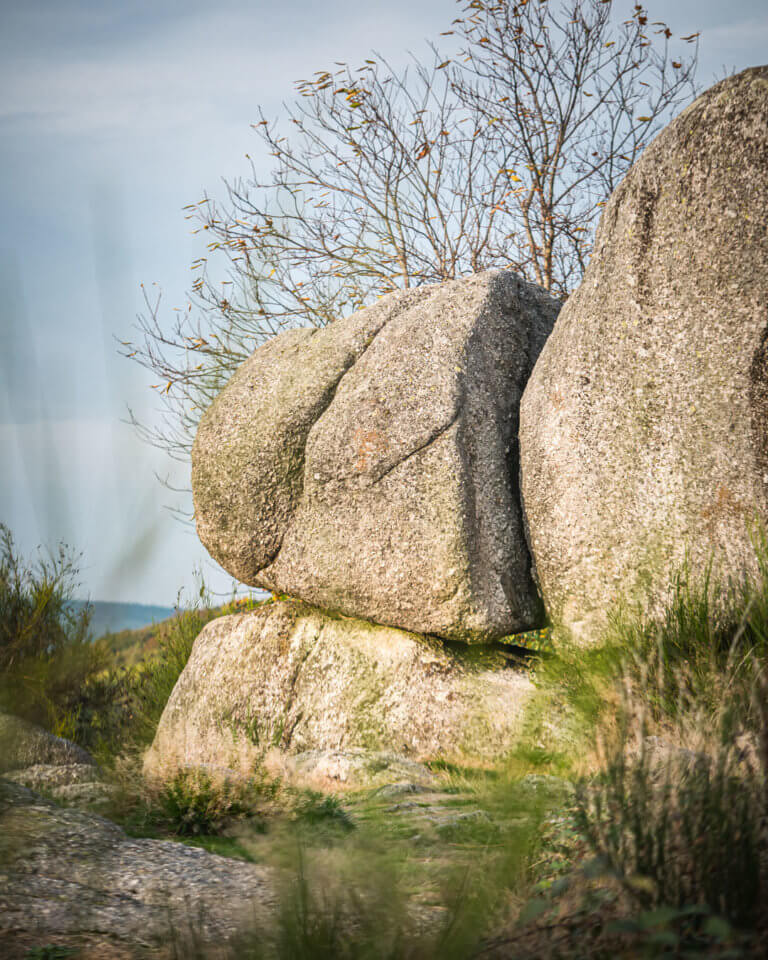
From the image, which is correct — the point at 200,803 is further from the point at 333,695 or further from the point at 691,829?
the point at 691,829

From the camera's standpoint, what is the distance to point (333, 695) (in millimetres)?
6422

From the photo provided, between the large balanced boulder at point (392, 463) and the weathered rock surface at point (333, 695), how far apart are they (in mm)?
275

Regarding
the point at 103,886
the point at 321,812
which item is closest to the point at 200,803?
the point at 321,812

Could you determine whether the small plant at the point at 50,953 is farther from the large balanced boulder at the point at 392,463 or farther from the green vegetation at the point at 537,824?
the large balanced boulder at the point at 392,463

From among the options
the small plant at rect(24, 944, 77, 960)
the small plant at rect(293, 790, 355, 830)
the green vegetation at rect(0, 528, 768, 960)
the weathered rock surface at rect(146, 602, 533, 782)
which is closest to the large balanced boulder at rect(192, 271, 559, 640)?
the weathered rock surface at rect(146, 602, 533, 782)

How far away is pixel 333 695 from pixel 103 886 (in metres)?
3.43

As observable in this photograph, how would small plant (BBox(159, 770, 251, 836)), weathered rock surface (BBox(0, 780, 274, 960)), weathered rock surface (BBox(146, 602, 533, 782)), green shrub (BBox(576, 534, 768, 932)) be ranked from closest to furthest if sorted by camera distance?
green shrub (BBox(576, 534, 768, 932)) → weathered rock surface (BBox(0, 780, 274, 960)) → small plant (BBox(159, 770, 251, 836)) → weathered rock surface (BBox(146, 602, 533, 782))

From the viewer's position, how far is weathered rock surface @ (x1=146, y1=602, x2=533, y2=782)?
5.86 m

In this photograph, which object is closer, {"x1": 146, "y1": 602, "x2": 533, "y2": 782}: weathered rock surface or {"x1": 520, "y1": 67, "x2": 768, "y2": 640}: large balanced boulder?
{"x1": 520, "y1": 67, "x2": 768, "y2": 640}: large balanced boulder

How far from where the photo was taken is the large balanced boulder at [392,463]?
6133 millimetres

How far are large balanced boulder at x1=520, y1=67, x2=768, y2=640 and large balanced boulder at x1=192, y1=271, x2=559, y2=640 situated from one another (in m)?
0.42

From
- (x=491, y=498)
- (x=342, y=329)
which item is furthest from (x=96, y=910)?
(x=342, y=329)

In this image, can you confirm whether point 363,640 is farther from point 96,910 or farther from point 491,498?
point 96,910

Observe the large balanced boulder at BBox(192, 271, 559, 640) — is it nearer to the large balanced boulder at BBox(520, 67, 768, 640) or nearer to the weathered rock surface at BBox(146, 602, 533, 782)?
the weathered rock surface at BBox(146, 602, 533, 782)
